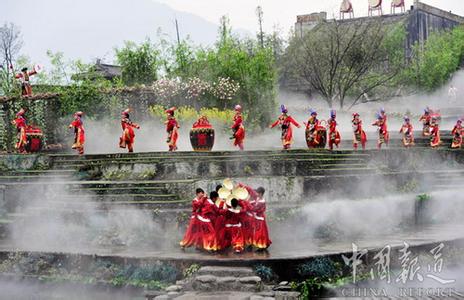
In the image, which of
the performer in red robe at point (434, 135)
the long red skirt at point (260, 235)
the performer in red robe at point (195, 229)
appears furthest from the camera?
the performer in red robe at point (434, 135)

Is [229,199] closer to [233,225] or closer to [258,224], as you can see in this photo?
[233,225]

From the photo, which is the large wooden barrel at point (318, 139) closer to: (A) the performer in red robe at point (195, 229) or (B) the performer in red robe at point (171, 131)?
(B) the performer in red robe at point (171, 131)

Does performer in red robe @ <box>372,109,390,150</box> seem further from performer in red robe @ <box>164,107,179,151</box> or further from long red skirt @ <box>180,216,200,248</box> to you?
long red skirt @ <box>180,216,200,248</box>

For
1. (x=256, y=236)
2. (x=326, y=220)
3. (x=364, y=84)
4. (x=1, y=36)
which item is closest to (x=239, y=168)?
(x=326, y=220)

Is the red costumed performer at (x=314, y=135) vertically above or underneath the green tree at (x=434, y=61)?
underneath

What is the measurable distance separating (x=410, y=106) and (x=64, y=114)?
25771 mm

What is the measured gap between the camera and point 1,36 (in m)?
37.8

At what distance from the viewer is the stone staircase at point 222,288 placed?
31.2ft

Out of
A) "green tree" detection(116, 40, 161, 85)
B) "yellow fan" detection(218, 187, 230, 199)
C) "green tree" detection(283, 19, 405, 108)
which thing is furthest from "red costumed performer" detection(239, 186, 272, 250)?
"green tree" detection(283, 19, 405, 108)

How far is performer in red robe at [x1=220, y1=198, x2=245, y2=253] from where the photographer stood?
11.7m

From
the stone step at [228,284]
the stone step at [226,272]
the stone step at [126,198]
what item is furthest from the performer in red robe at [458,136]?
the stone step at [228,284]

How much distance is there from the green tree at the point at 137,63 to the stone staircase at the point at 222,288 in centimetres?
2171

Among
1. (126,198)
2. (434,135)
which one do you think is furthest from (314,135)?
(434,135)

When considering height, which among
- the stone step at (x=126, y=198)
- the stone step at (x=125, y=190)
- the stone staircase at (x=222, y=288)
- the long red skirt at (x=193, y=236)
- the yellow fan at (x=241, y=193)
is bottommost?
the stone staircase at (x=222, y=288)
